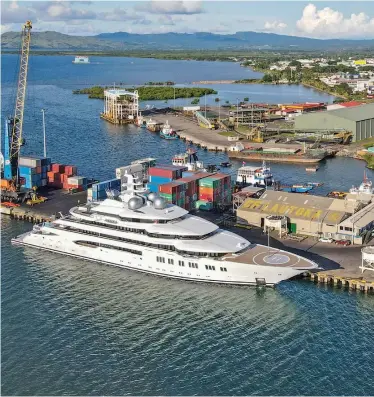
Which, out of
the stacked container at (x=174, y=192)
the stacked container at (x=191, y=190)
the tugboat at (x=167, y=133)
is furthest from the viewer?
the tugboat at (x=167, y=133)

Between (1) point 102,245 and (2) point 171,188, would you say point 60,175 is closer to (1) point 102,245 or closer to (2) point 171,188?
(2) point 171,188

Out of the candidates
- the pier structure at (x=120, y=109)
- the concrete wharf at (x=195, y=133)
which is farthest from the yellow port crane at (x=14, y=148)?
the pier structure at (x=120, y=109)

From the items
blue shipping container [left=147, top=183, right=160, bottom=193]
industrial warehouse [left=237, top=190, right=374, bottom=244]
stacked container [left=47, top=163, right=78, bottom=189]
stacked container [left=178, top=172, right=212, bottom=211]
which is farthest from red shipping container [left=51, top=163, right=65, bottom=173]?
industrial warehouse [left=237, top=190, right=374, bottom=244]

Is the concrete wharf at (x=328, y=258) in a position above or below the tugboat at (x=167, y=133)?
below

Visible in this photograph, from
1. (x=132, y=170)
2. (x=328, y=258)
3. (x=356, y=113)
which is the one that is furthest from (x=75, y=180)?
(x=356, y=113)

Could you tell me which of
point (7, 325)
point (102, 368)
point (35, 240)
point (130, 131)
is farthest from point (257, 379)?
point (130, 131)

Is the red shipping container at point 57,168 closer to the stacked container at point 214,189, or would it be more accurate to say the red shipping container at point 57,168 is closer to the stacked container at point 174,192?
the stacked container at point 174,192

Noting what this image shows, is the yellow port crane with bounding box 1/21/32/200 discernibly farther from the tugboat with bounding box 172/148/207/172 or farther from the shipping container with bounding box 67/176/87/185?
the tugboat with bounding box 172/148/207/172
